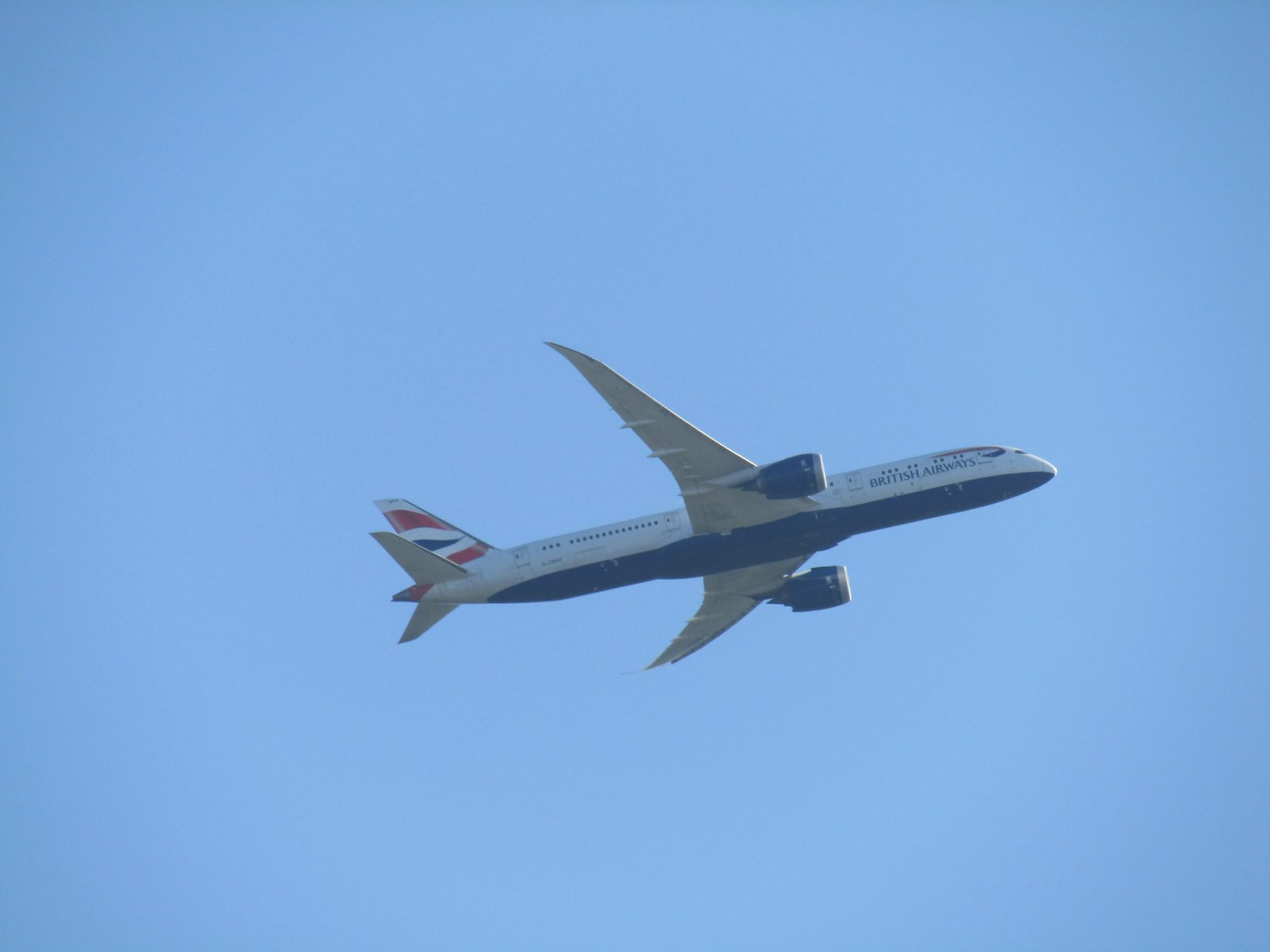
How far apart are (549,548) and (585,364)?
36.6 feet

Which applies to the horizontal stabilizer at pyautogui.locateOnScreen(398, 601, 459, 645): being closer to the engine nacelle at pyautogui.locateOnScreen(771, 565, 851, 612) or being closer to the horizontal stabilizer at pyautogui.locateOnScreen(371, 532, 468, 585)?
the horizontal stabilizer at pyautogui.locateOnScreen(371, 532, 468, 585)

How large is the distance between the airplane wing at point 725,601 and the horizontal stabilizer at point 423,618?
1196 cm

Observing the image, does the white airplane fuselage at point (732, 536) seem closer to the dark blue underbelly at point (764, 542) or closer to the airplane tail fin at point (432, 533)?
the dark blue underbelly at point (764, 542)

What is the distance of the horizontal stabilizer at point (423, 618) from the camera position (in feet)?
188

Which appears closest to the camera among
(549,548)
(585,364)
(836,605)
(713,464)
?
(585,364)

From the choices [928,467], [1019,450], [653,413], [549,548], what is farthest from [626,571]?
[1019,450]

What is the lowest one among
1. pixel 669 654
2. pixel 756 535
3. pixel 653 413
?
pixel 669 654

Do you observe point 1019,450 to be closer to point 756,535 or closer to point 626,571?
point 756,535

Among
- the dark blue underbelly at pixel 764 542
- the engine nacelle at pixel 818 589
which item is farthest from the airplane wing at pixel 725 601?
the dark blue underbelly at pixel 764 542

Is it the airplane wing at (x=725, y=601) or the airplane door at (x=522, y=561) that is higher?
the airplane door at (x=522, y=561)

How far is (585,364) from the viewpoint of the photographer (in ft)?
163

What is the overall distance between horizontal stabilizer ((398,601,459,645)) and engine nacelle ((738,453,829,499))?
15.1m

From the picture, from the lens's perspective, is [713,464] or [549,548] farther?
[549,548]

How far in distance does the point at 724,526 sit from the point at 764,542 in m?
1.91
